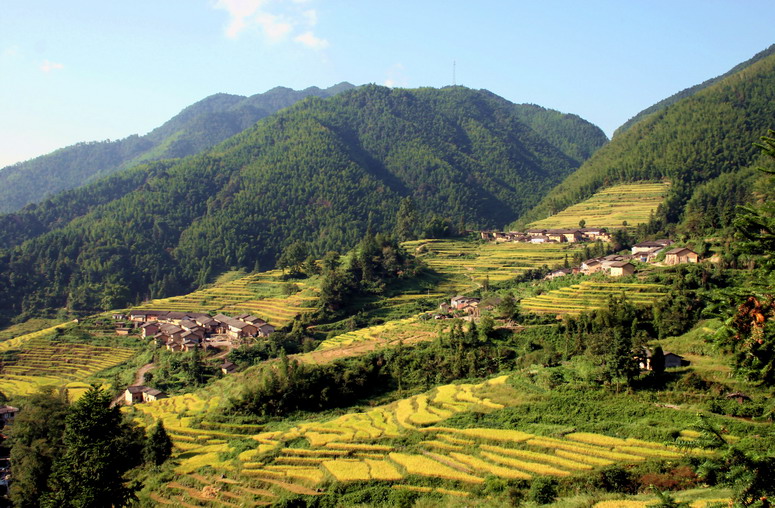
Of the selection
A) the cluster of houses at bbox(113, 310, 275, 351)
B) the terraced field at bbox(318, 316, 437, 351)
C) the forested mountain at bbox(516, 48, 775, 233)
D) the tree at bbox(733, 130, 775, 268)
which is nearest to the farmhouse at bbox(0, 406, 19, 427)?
the cluster of houses at bbox(113, 310, 275, 351)

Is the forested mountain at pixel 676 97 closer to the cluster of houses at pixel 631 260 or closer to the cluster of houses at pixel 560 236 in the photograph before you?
the cluster of houses at pixel 560 236

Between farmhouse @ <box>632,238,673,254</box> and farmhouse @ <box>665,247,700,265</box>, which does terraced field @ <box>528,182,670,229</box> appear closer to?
farmhouse @ <box>632,238,673,254</box>

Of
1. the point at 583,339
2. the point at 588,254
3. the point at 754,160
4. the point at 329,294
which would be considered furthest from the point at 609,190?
the point at 583,339

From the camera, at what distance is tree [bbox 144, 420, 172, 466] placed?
93.4 feet

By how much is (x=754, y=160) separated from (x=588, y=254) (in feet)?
151

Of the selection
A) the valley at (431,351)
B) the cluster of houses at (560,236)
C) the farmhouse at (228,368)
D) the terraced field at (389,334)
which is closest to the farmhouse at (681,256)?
the valley at (431,351)

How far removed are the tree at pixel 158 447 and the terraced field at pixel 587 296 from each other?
92.5ft

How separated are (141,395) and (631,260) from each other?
150 feet

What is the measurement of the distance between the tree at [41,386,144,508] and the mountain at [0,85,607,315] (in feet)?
213

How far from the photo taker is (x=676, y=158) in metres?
89.5

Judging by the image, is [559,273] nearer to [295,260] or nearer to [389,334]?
[389,334]

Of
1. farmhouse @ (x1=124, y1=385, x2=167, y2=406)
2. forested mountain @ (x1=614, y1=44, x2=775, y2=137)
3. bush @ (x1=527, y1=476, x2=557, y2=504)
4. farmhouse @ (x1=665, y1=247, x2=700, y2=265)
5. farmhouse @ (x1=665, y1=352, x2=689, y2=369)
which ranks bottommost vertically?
farmhouse @ (x1=124, y1=385, x2=167, y2=406)

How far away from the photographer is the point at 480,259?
2862 inches

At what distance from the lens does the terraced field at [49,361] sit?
49.0 meters
